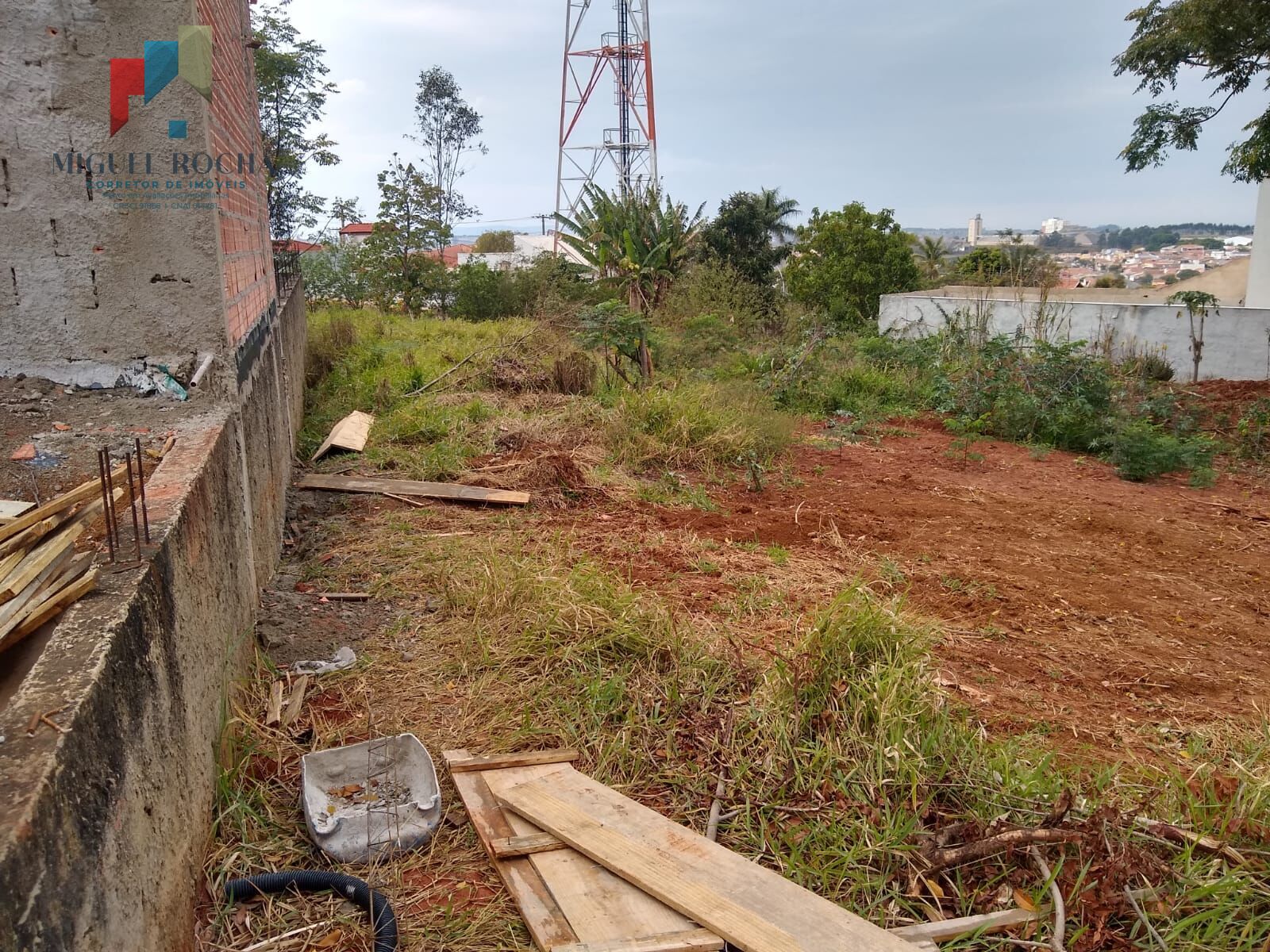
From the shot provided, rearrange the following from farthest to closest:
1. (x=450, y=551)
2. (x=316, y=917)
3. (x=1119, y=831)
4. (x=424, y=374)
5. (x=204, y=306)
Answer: (x=424, y=374), (x=450, y=551), (x=204, y=306), (x=1119, y=831), (x=316, y=917)

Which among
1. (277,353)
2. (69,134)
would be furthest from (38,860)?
(277,353)

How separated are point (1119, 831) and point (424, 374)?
826 centimetres

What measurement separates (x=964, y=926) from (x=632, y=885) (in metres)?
0.91

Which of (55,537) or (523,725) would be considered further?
(523,725)

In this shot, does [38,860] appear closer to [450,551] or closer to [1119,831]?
[1119,831]

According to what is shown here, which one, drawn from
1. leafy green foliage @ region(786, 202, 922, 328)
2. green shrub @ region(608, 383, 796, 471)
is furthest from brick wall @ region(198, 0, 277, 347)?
leafy green foliage @ region(786, 202, 922, 328)

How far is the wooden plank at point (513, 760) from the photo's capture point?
9.81 ft

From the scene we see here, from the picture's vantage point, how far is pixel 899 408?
36.8 ft

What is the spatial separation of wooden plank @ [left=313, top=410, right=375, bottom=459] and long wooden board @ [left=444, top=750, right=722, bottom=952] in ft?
15.8

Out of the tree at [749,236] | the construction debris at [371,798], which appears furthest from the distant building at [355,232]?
the construction debris at [371,798]

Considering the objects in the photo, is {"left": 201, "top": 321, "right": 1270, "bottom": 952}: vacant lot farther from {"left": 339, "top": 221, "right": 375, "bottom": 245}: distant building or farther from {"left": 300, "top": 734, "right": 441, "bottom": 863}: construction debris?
{"left": 339, "top": 221, "right": 375, "bottom": 245}: distant building

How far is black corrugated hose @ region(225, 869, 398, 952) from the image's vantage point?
225 centimetres

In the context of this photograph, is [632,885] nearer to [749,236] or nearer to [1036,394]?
[1036,394]

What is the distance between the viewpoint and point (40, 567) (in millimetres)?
1952
